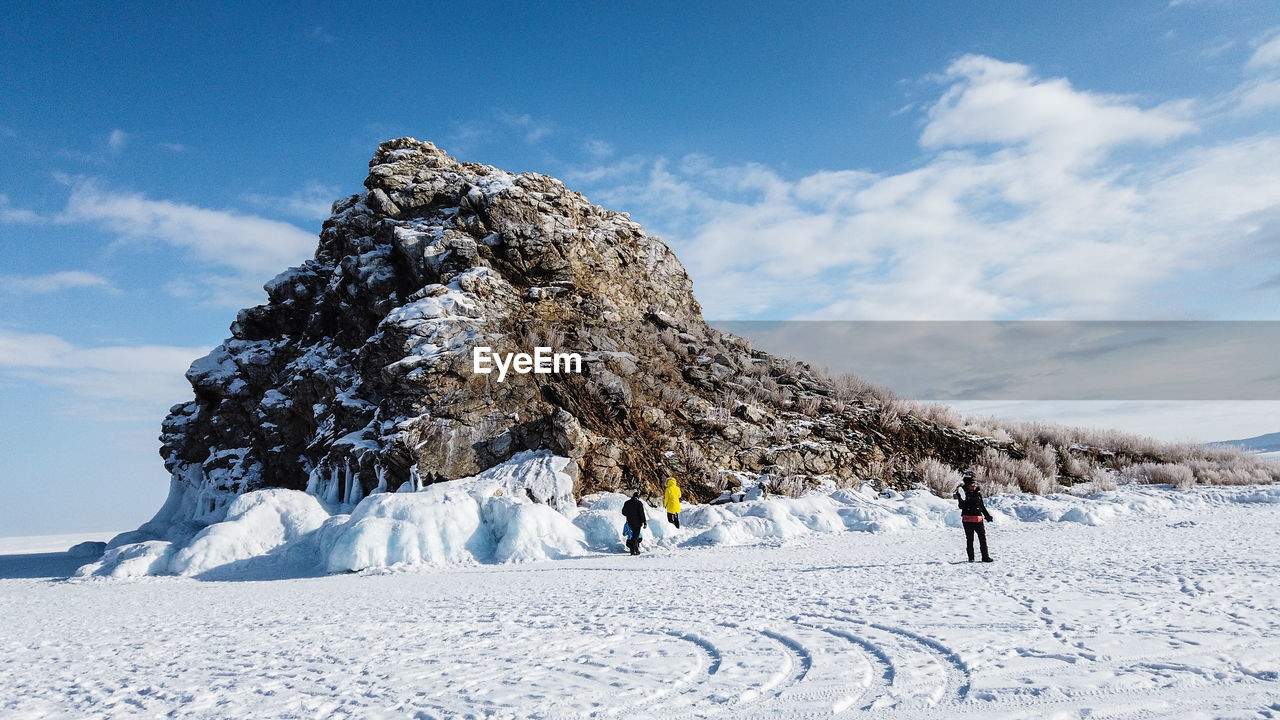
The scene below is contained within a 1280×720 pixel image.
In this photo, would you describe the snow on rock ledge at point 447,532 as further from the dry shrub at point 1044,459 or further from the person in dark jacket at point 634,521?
the dry shrub at point 1044,459

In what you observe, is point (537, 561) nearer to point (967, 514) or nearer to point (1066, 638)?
point (967, 514)

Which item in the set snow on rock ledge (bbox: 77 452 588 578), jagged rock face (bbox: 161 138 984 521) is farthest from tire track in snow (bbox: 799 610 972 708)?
jagged rock face (bbox: 161 138 984 521)

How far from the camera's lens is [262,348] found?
1042 inches

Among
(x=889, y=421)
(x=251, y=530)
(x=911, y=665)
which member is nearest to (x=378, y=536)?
(x=251, y=530)

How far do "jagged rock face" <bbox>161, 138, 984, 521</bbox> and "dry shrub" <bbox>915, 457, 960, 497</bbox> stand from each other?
616mm

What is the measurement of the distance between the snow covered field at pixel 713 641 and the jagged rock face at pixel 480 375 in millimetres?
6836

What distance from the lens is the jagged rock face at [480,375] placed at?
18.6m

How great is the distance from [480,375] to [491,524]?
5592 mm

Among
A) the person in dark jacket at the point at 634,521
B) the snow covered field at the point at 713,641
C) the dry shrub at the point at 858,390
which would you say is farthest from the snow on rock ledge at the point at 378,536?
the dry shrub at the point at 858,390

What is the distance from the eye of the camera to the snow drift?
13.9m

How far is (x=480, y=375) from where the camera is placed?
63.4 feet

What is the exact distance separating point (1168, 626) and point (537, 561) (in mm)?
10314

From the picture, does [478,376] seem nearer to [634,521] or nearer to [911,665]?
[634,521]

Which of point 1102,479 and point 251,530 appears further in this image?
point 1102,479
